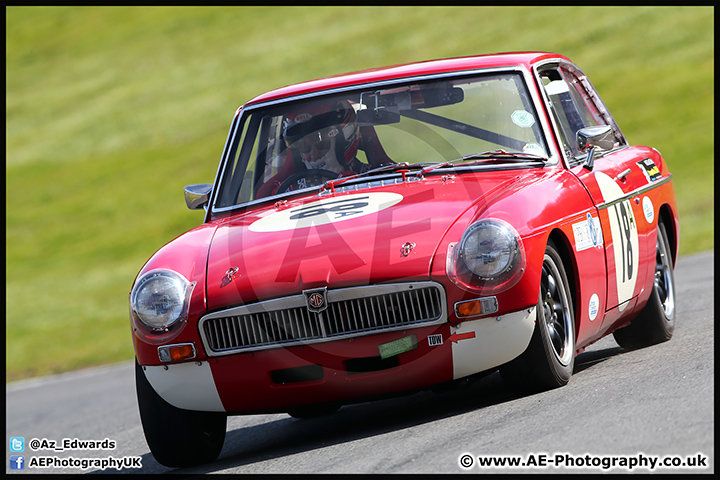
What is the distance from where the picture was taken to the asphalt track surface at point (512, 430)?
367 cm

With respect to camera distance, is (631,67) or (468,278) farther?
(631,67)

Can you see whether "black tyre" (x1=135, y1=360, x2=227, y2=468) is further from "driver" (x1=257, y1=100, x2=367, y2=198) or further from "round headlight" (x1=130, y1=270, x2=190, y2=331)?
"driver" (x1=257, y1=100, x2=367, y2=198)

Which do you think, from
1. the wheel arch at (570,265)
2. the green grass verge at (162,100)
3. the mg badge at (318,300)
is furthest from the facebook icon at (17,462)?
the green grass verge at (162,100)

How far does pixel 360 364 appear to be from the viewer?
4609 mm

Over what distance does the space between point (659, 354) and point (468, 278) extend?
1.91 m

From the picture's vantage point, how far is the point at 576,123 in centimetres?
638

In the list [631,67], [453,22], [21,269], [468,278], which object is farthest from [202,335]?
[453,22]

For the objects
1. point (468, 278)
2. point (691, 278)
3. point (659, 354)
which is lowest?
point (691, 278)

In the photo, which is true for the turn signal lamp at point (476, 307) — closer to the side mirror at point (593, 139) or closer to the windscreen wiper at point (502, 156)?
the windscreen wiper at point (502, 156)

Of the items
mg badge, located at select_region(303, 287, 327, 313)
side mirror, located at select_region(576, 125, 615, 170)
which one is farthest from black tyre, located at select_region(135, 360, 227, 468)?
side mirror, located at select_region(576, 125, 615, 170)

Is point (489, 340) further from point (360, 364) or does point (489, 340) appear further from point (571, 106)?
point (571, 106)

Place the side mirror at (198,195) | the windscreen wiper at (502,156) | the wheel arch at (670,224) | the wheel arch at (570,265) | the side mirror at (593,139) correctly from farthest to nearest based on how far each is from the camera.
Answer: the wheel arch at (670,224) < the side mirror at (198,195) < the side mirror at (593,139) < the windscreen wiper at (502,156) < the wheel arch at (570,265)

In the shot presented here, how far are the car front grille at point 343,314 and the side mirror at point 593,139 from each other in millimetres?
1688
